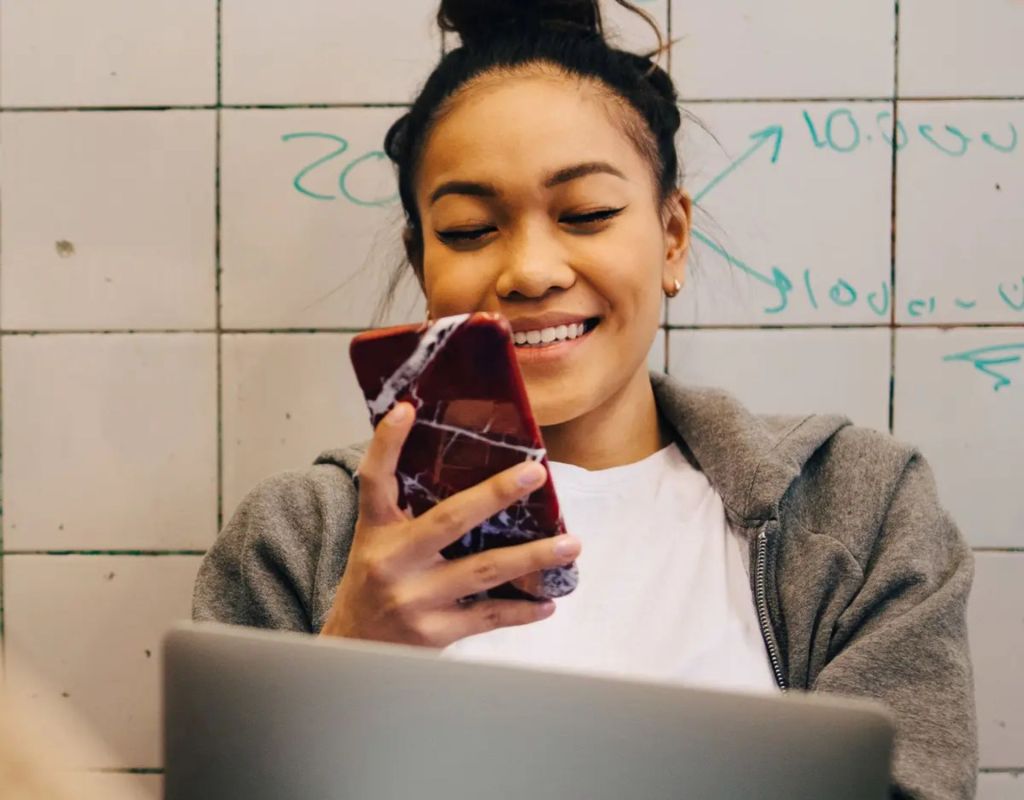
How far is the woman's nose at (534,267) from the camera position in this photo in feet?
2.47

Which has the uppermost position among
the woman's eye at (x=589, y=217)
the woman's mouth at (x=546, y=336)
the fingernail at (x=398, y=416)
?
the woman's eye at (x=589, y=217)

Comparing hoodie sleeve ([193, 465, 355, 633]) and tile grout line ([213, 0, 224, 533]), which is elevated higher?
tile grout line ([213, 0, 224, 533])

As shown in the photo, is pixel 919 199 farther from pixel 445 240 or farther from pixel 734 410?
pixel 445 240

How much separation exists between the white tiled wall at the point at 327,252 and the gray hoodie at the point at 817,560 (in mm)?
234

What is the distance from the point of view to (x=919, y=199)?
1052 mm

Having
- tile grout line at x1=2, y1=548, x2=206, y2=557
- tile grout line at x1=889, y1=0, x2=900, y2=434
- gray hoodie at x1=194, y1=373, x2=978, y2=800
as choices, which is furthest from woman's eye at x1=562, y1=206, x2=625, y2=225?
tile grout line at x1=2, y1=548, x2=206, y2=557

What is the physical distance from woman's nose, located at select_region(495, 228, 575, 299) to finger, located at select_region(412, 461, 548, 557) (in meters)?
0.24

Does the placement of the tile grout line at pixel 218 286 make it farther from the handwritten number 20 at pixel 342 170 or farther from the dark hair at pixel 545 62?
the dark hair at pixel 545 62

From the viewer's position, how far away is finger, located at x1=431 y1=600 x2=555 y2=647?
606 mm

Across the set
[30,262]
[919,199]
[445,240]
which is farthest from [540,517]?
[30,262]

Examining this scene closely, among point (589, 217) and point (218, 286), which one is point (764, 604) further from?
point (218, 286)

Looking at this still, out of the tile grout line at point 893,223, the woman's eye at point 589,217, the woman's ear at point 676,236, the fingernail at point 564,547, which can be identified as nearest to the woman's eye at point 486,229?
the woman's eye at point 589,217

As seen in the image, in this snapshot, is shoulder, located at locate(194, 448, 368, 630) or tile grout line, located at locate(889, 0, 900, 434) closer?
shoulder, located at locate(194, 448, 368, 630)

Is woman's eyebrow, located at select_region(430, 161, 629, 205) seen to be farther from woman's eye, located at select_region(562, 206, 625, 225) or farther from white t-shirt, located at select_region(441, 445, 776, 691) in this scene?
white t-shirt, located at select_region(441, 445, 776, 691)
